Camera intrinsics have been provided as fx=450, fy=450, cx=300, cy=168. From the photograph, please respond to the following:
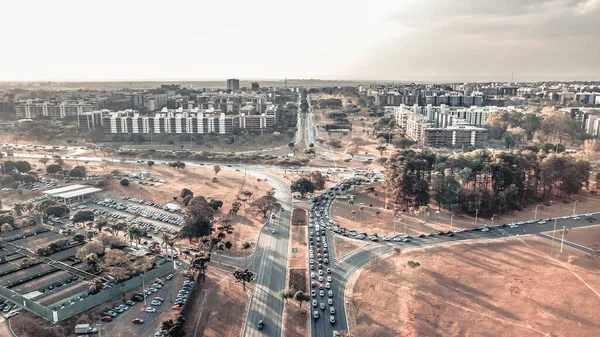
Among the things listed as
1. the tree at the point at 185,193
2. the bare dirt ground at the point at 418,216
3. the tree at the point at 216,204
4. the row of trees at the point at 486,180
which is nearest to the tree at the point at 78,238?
the tree at the point at 216,204

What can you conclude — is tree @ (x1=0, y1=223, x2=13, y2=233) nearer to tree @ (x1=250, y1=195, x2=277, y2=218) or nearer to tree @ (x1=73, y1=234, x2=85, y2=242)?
tree @ (x1=73, y1=234, x2=85, y2=242)

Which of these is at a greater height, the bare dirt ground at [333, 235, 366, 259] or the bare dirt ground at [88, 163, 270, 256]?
the bare dirt ground at [88, 163, 270, 256]

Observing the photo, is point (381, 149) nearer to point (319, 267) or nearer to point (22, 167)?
point (319, 267)

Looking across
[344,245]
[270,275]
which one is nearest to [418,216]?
[344,245]

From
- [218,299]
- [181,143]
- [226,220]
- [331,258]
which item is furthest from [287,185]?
[181,143]

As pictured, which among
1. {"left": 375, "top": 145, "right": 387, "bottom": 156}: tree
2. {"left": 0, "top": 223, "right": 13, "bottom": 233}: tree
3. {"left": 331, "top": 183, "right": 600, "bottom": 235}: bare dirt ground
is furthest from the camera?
{"left": 375, "top": 145, "right": 387, "bottom": 156}: tree

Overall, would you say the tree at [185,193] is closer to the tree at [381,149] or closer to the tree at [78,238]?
the tree at [78,238]

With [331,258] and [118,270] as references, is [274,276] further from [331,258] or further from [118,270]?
[118,270]

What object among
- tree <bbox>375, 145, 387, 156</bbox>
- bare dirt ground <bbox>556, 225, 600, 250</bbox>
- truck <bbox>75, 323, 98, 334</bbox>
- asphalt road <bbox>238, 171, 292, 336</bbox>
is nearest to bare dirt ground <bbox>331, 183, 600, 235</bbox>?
bare dirt ground <bbox>556, 225, 600, 250</bbox>
